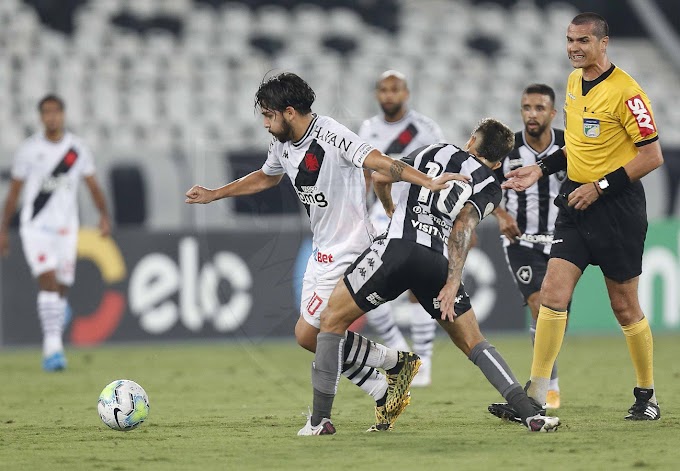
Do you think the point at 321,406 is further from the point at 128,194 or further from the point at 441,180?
the point at 128,194

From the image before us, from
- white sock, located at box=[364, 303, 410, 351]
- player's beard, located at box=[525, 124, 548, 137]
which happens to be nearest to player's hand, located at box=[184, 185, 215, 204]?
player's beard, located at box=[525, 124, 548, 137]

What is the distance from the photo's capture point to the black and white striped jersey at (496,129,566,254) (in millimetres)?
8703

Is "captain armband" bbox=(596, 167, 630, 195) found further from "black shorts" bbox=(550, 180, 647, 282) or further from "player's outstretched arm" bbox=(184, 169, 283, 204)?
"player's outstretched arm" bbox=(184, 169, 283, 204)

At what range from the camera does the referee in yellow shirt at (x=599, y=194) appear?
7.12 m

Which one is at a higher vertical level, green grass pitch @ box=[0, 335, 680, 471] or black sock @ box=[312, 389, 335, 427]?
black sock @ box=[312, 389, 335, 427]

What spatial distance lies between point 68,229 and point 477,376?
4.46 meters

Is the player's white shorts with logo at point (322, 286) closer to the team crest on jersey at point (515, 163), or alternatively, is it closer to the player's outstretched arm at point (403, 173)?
the player's outstretched arm at point (403, 173)

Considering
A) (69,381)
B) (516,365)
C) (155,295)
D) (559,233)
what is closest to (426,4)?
(155,295)

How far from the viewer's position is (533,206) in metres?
8.86

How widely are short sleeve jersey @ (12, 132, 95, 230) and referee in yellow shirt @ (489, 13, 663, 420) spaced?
20.6 ft

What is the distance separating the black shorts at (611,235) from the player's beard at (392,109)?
11.4 feet

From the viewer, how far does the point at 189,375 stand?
1131cm

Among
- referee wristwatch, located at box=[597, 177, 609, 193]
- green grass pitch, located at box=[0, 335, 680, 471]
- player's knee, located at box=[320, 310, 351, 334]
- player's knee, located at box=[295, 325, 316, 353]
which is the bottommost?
green grass pitch, located at box=[0, 335, 680, 471]

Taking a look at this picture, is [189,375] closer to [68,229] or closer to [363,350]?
[68,229]
